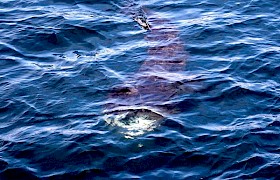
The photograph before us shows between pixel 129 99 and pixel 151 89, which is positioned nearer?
pixel 129 99

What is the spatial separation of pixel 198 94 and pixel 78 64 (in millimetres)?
3095

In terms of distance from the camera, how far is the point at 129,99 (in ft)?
35.2

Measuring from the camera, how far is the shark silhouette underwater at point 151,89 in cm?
1003

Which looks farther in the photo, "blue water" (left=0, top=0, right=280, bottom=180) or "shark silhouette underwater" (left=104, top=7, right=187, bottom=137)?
"shark silhouette underwater" (left=104, top=7, right=187, bottom=137)

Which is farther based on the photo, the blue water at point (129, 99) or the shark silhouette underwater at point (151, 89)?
the shark silhouette underwater at point (151, 89)

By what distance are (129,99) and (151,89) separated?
1.96ft

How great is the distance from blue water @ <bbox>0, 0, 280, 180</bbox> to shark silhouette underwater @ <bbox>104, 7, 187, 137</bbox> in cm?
6

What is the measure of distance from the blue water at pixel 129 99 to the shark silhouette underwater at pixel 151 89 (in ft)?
0.18

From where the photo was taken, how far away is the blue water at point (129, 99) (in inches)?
354

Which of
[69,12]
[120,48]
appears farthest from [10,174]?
[69,12]

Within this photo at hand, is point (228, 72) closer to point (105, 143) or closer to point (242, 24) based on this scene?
point (242, 24)

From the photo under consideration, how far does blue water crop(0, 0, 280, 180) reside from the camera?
900 cm

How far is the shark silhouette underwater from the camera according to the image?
32.9 feet

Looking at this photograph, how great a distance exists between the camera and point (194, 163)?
895 centimetres
